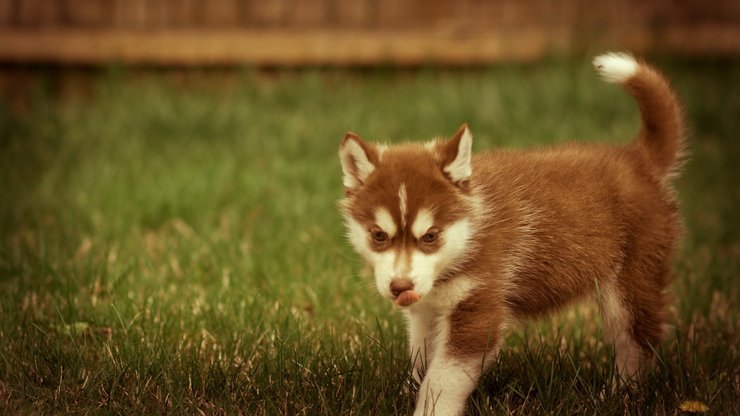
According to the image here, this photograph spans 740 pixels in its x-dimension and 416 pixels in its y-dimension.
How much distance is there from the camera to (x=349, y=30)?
9203 millimetres

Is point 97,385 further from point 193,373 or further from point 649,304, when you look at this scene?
point 649,304

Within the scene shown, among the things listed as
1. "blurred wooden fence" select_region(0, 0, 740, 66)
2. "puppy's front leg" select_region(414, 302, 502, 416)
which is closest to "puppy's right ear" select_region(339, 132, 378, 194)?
"puppy's front leg" select_region(414, 302, 502, 416)

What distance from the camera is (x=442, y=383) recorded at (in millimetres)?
3453

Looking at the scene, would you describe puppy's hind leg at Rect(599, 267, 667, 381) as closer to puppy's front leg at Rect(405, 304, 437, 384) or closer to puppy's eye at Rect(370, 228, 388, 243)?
puppy's front leg at Rect(405, 304, 437, 384)

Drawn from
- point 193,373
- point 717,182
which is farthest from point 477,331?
point 717,182

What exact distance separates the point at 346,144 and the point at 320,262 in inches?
72.2

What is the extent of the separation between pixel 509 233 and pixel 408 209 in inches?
20.9

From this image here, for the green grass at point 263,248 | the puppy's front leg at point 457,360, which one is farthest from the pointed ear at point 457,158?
the green grass at point 263,248

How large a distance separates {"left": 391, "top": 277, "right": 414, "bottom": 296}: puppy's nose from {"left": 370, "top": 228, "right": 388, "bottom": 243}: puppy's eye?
0.23m

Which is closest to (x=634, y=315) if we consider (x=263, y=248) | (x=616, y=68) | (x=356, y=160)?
(x=616, y=68)

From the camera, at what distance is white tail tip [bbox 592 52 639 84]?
13.2 feet

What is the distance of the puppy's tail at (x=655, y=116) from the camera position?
4109 mm

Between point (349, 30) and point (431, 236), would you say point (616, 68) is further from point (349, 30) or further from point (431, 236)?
point (349, 30)

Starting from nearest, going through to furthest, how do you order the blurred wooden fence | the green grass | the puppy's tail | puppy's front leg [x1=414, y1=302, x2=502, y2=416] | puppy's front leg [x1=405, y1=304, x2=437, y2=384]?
1. puppy's front leg [x1=414, y1=302, x2=502, y2=416]
2. the green grass
3. puppy's front leg [x1=405, y1=304, x2=437, y2=384]
4. the puppy's tail
5. the blurred wooden fence
